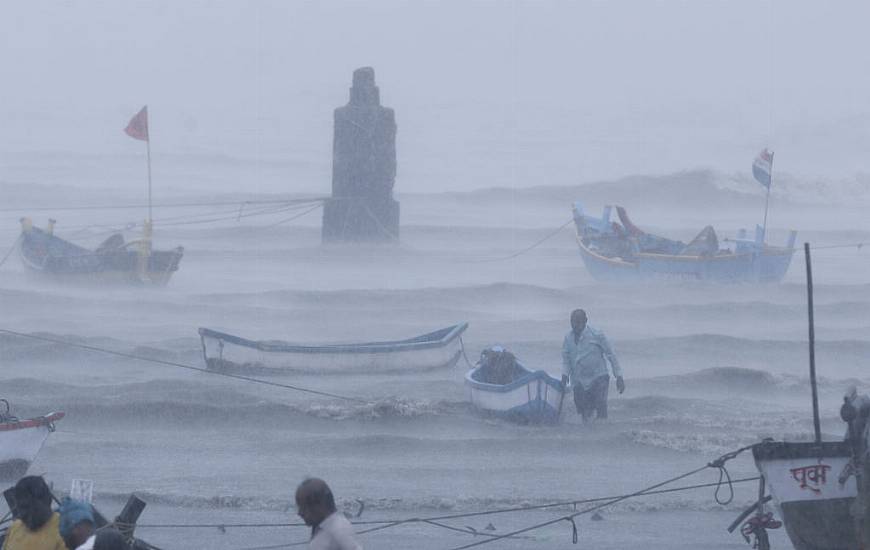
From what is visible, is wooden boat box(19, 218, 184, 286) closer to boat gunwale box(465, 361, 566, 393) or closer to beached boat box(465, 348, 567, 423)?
beached boat box(465, 348, 567, 423)

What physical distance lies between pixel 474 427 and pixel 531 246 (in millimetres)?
24340

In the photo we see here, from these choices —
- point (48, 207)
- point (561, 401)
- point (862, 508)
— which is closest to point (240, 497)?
point (561, 401)

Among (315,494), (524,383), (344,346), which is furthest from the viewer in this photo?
(344,346)

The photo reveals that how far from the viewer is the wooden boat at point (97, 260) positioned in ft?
78.2

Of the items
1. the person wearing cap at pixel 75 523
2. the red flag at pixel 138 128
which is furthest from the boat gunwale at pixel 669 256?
the person wearing cap at pixel 75 523

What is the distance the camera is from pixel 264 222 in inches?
1614

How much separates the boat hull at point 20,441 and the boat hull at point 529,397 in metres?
4.40

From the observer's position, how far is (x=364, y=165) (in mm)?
26562

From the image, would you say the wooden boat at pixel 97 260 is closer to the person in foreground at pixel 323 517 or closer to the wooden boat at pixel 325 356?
the wooden boat at pixel 325 356

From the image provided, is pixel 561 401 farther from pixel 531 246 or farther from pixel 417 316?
pixel 531 246

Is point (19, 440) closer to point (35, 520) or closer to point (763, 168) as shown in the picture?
point (35, 520)

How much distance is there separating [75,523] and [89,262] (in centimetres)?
2088

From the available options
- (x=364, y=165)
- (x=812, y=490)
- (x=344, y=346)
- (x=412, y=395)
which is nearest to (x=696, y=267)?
(x=364, y=165)

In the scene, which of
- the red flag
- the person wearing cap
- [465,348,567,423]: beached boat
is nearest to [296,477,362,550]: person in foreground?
the person wearing cap
